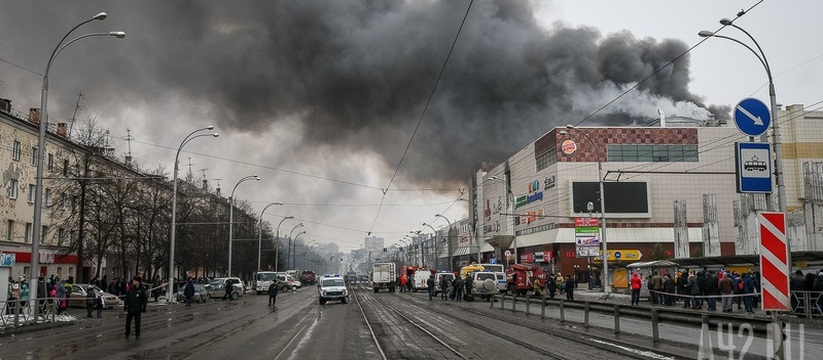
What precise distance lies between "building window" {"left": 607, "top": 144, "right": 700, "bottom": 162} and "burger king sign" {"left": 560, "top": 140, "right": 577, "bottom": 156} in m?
3.66

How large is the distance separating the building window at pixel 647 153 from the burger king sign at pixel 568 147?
3.66 m

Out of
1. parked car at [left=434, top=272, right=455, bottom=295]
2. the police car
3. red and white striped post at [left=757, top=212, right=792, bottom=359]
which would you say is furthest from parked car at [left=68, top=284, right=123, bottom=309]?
red and white striped post at [left=757, top=212, right=792, bottom=359]

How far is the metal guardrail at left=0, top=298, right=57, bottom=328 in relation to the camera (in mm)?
23328

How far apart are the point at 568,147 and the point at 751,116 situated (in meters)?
64.1

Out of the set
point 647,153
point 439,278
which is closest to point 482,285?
point 439,278

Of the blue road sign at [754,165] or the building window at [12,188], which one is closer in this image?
the blue road sign at [754,165]

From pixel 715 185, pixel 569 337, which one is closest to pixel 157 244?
pixel 569 337

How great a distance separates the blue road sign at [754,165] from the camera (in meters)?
10.2

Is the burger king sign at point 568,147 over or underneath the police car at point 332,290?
over

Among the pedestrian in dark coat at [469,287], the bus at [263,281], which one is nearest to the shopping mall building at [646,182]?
the bus at [263,281]

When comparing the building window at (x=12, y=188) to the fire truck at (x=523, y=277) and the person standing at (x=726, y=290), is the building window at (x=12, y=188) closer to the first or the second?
the fire truck at (x=523, y=277)

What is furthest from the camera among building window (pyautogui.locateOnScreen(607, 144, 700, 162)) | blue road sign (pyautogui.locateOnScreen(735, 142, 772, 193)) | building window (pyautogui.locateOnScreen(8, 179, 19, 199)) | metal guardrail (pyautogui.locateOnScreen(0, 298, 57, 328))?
building window (pyautogui.locateOnScreen(607, 144, 700, 162))

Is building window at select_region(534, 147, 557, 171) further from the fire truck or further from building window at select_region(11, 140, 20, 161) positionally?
building window at select_region(11, 140, 20, 161)

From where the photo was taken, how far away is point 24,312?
24.3 metres
